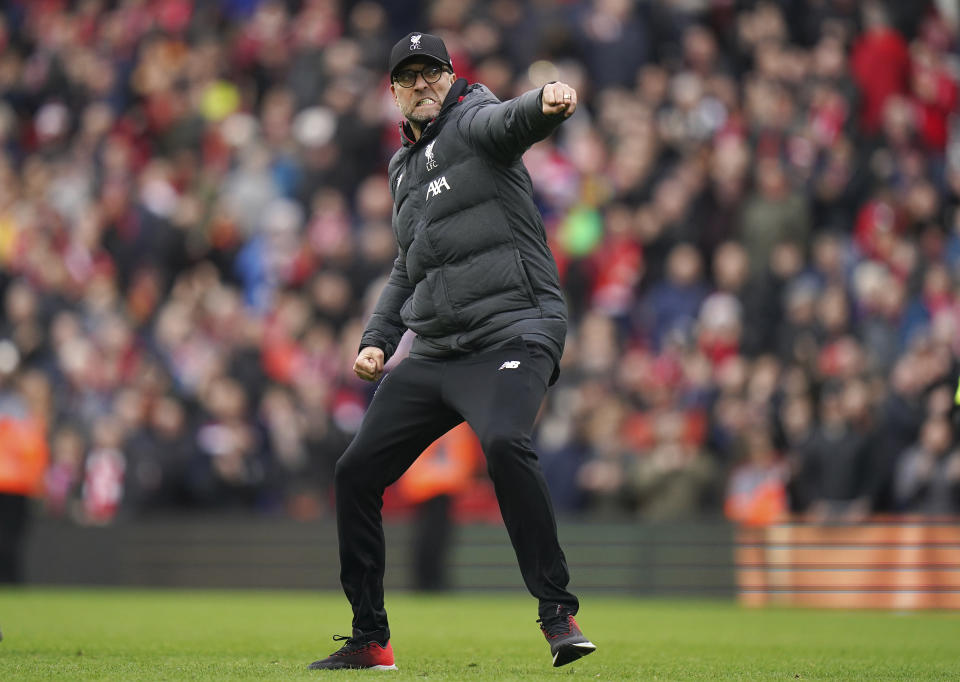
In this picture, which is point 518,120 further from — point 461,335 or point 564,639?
point 564,639

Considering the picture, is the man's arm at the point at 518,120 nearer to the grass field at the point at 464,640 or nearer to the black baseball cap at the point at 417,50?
the black baseball cap at the point at 417,50

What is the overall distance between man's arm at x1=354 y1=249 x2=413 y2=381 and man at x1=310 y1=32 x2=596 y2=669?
10cm

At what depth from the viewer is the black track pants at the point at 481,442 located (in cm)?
653

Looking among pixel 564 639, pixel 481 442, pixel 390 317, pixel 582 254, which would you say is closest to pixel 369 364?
pixel 390 317

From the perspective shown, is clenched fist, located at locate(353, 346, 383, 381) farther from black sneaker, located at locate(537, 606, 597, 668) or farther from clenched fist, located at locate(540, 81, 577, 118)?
clenched fist, located at locate(540, 81, 577, 118)

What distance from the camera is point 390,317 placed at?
7285 mm

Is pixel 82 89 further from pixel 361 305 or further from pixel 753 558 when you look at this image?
pixel 753 558

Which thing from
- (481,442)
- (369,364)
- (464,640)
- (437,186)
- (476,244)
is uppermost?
(437,186)

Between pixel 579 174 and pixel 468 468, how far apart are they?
4082mm

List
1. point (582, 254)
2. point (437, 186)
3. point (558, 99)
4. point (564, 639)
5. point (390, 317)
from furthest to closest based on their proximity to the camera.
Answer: point (582, 254)
point (390, 317)
point (437, 186)
point (564, 639)
point (558, 99)

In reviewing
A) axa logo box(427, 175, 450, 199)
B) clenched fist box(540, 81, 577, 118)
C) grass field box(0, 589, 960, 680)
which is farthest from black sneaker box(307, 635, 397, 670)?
clenched fist box(540, 81, 577, 118)

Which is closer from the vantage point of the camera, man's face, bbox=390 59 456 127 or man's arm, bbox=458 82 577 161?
man's arm, bbox=458 82 577 161

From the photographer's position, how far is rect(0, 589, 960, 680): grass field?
6855 mm

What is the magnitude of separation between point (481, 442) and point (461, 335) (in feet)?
1.56
